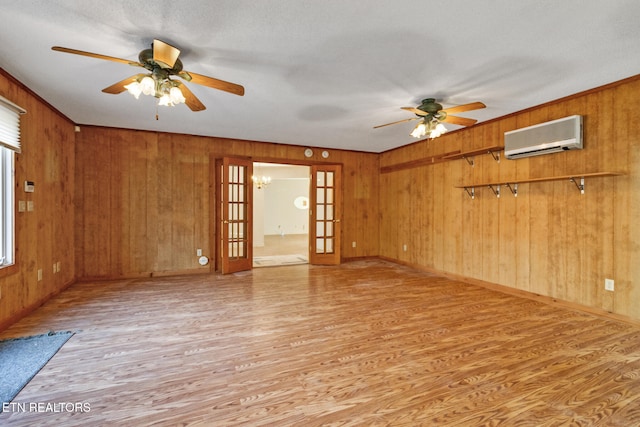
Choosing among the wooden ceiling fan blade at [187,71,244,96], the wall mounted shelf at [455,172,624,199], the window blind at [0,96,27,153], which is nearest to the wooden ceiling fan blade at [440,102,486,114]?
the wall mounted shelf at [455,172,624,199]

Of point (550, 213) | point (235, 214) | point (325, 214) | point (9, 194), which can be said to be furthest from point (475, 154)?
point (9, 194)

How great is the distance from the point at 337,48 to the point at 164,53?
129cm

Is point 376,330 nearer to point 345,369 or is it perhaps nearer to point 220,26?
point 345,369

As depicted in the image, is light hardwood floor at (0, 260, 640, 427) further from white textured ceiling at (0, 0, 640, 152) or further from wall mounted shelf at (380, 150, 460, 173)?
white textured ceiling at (0, 0, 640, 152)

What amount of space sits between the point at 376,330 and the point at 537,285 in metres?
2.41

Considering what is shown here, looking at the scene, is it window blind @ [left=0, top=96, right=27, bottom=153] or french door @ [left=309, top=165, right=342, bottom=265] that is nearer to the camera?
window blind @ [left=0, top=96, right=27, bottom=153]

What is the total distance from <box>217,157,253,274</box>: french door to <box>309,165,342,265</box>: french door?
1327 mm

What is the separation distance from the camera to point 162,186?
16.1 ft

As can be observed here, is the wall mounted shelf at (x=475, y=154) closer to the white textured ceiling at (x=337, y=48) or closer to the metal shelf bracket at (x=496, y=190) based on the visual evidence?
the metal shelf bracket at (x=496, y=190)

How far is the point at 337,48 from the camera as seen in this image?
7.61 feet

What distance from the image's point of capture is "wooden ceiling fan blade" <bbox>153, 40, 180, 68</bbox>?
1.98m

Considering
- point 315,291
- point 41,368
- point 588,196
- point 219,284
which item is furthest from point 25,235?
point 588,196

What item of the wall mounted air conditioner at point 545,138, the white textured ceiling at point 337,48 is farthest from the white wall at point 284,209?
the wall mounted air conditioner at point 545,138

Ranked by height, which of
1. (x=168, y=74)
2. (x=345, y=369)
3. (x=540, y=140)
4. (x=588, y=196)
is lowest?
(x=345, y=369)
